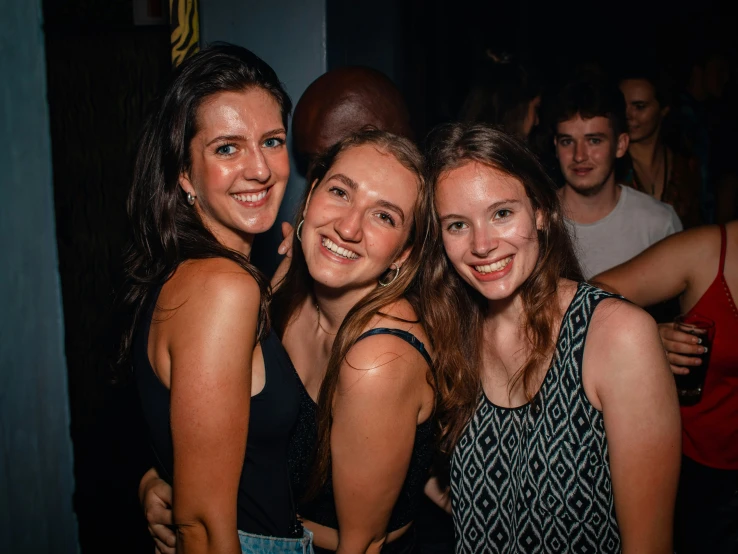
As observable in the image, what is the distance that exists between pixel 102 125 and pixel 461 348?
1441mm

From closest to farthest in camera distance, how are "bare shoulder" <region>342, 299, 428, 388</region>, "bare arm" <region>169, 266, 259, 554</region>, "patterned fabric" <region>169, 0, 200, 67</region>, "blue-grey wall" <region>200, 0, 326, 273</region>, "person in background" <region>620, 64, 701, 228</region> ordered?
1. "bare arm" <region>169, 266, 259, 554</region>
2. "bare shoulder" <region>342, 299, 428, 388</region>
3. "patterned fabric" <region>169, 0, 200, 67</region>
4. "blue-grey wall" <region>200, 0, 326, 273</region>
5. "person in background" <region>620, 64, 701, 228</region>

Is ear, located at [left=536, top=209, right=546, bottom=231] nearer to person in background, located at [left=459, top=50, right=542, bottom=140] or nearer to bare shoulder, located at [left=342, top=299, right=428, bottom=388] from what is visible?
bare shoulder, located at [left=342, top=299, right=428, bottom=388]

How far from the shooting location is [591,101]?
3.17m

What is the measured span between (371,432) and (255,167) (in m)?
0.82

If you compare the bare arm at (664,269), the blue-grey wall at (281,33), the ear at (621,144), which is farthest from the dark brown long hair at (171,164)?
Answer: the ear at (621,144)

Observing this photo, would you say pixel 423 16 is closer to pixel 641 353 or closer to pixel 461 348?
pixel 461 348

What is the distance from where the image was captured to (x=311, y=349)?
2.00 metres

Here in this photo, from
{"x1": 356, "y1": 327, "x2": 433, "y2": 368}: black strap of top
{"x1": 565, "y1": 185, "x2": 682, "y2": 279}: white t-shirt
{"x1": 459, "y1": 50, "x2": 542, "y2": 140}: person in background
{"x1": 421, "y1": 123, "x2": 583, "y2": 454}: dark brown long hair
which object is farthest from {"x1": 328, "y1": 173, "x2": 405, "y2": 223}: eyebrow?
{"x1": 459, "y1": 50, "x2": 542, "y2": 140}: person in background

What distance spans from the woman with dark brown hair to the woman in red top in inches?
16.4

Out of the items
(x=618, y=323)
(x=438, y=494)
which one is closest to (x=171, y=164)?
(x=618, y=323)

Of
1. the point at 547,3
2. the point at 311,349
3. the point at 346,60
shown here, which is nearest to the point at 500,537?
the point at 311,349

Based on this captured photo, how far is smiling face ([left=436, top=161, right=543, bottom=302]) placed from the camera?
67.6 inches

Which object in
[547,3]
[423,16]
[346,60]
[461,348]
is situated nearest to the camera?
[461,348]

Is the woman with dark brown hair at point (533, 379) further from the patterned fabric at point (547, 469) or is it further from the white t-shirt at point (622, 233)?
the white t-shirt at point (622, 233)
